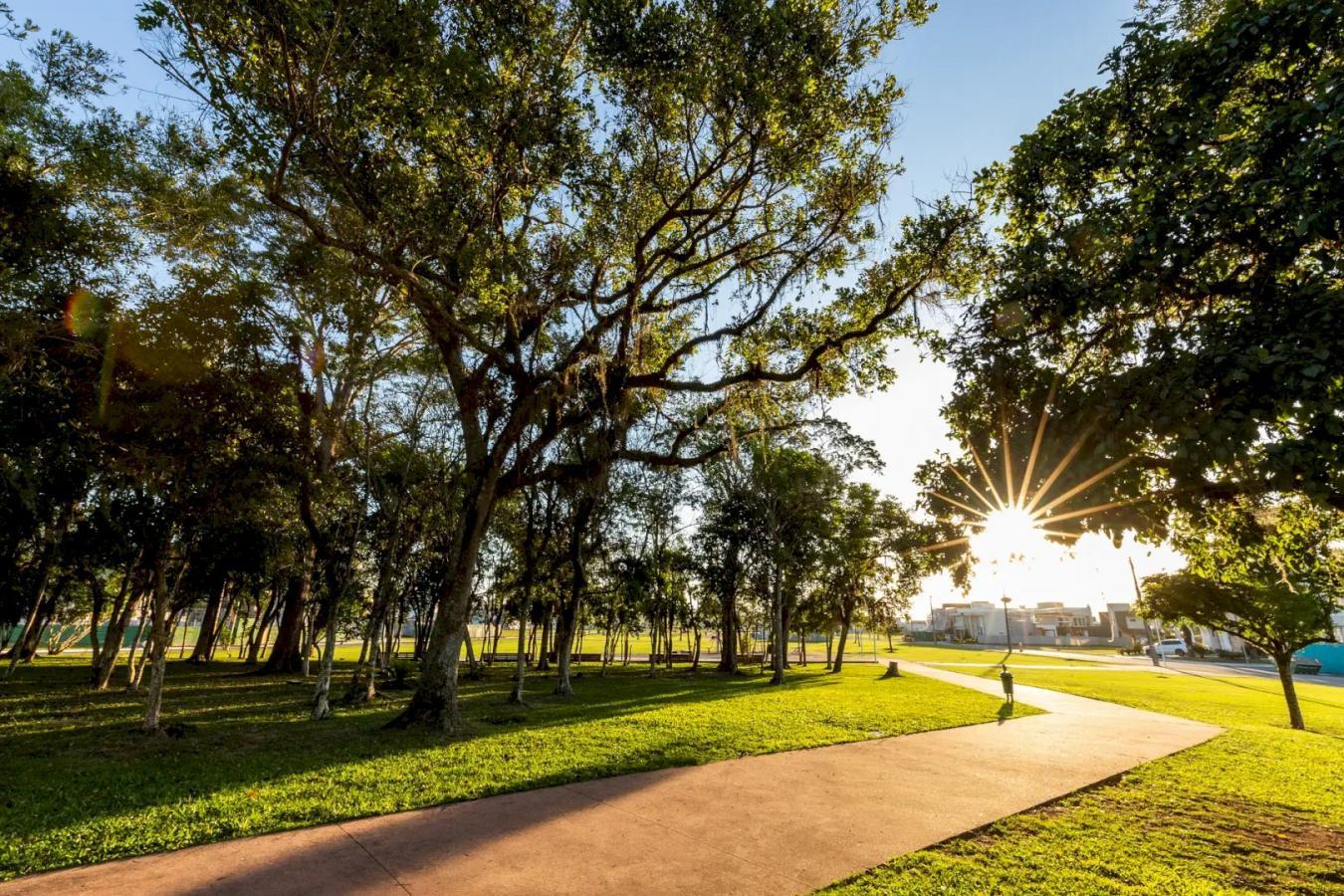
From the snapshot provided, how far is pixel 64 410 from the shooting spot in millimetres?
9719

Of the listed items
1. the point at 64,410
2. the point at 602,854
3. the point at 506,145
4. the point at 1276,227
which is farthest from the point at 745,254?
the point at 64,410

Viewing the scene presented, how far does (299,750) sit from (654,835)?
275 inches

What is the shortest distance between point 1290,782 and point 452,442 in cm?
1845

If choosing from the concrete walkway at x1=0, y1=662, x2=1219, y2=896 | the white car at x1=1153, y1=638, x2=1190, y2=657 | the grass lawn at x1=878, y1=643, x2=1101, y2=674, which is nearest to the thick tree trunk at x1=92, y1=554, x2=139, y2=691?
the concrete walkway at x1=0, y1=662, x2=1219, y2=896

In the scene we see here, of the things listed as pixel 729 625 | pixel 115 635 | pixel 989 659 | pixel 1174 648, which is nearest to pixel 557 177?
pixel 115 635

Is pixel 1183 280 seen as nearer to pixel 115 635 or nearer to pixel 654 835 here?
pixel 654 835

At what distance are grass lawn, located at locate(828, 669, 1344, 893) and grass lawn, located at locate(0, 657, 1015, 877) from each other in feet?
14.4

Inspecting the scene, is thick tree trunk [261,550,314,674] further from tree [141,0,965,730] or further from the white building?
the white building

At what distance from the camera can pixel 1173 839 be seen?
19.9 ft

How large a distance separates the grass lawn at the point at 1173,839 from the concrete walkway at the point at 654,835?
0.36 meters

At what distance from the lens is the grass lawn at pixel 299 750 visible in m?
5.81

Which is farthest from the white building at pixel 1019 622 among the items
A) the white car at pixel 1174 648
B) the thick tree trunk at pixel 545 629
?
the thick tree trunk at pixel 545 629

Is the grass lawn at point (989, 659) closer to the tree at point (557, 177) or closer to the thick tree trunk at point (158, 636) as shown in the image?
the tree at point (557, 177)

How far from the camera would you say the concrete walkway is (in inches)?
177
